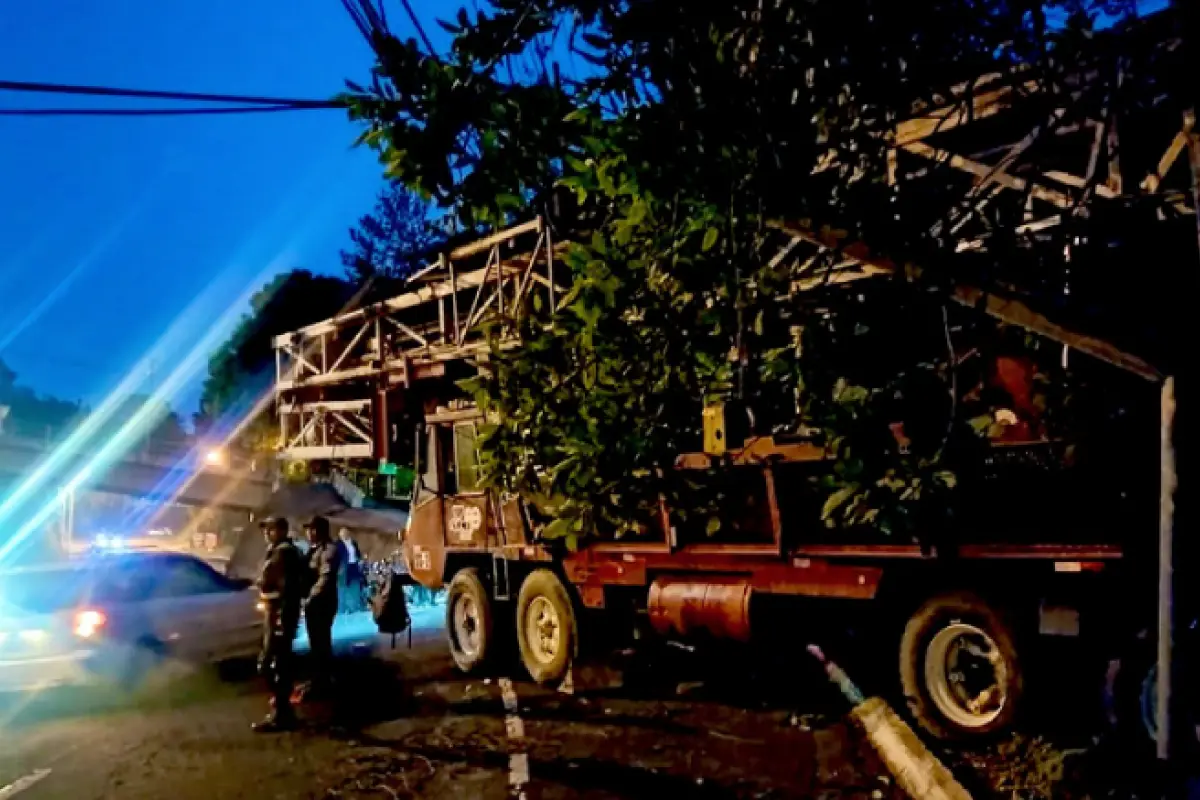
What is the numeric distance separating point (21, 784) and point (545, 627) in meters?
4.68

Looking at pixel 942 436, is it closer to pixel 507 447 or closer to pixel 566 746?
pixel 507 447

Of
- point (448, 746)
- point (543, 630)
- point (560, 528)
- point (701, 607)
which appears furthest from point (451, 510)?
→ point (560, 528)

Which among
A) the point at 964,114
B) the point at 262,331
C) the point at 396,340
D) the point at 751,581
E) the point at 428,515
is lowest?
the point at 751,581

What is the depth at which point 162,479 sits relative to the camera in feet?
75.6

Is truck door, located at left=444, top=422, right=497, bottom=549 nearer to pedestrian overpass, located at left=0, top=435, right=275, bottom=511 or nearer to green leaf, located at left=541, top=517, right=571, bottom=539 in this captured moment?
green leaf, located at left=541, top=517, right=571, bottom=539

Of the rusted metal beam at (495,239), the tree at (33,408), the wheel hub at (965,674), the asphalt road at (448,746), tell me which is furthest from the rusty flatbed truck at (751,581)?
the tree at (33,408)

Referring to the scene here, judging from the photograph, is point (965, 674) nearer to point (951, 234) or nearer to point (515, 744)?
point (515, 744)

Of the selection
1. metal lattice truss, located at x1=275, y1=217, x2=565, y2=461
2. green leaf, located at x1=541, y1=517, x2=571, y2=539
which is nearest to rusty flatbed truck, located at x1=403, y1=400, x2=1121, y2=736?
green leaf, located at x1=541, y1=517, x2=571, y2=539

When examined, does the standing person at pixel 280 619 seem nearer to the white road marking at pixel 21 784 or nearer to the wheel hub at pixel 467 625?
the white road marking at pixel 21 784

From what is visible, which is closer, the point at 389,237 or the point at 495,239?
the point at 495,239

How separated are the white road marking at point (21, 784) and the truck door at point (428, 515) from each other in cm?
504

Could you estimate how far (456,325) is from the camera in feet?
42.9

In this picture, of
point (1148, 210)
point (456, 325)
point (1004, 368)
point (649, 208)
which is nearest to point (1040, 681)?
point (1004, 368)

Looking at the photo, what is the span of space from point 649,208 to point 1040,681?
3997 millimetres
